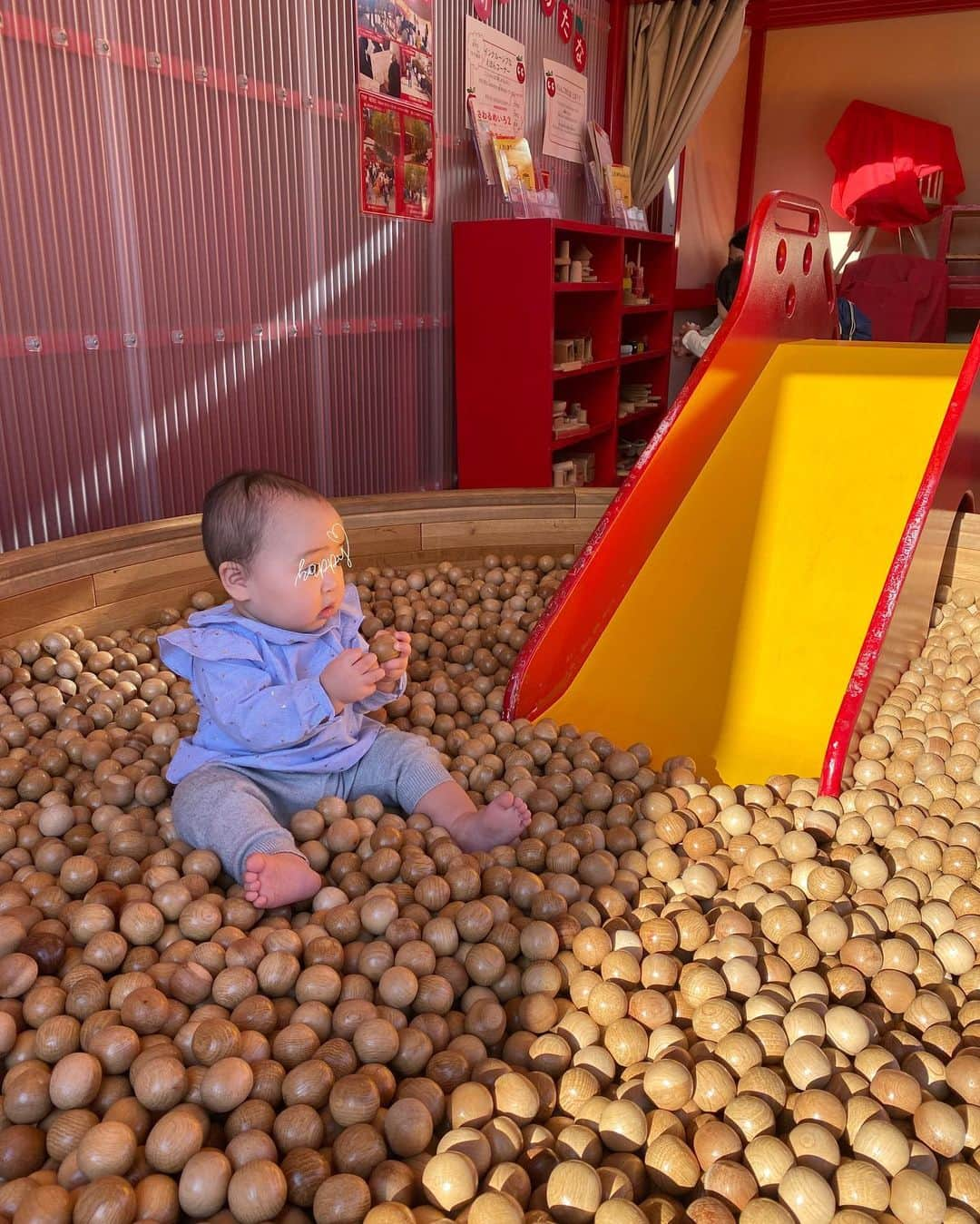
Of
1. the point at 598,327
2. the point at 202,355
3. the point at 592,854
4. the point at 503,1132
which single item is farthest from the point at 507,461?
the point at 503,1132

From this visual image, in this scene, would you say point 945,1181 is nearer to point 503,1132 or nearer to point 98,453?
point 503,1132

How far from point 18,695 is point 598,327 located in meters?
3.31

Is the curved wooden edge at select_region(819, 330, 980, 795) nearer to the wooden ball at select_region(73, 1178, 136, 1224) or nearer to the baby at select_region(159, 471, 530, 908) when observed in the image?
the baby at select_region(159, 471, 530, 908)

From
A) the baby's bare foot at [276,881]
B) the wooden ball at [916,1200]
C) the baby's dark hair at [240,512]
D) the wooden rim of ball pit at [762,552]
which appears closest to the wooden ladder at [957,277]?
the wooden rim of ball pit at [762,552]

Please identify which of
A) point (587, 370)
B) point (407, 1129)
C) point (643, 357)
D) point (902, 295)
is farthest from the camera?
point (902, 295)

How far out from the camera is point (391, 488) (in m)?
3.69

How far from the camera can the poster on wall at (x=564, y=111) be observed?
4.45m

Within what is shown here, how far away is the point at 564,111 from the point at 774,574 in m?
3.33

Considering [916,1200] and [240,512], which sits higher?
[240,512]

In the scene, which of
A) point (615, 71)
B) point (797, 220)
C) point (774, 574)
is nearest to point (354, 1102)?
point (774, 574)

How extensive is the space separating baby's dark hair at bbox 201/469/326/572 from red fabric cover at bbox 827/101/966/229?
18.5 feet

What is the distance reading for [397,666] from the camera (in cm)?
147

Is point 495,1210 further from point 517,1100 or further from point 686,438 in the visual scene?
point 686,438

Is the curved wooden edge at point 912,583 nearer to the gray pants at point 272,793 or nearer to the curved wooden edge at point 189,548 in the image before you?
the gray pants at point 272,793
